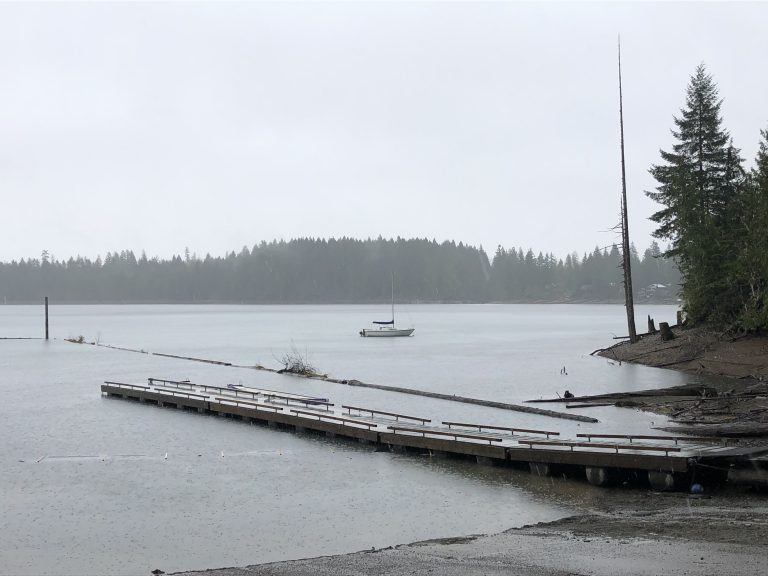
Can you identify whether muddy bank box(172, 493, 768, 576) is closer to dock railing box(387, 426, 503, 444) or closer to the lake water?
the lake water

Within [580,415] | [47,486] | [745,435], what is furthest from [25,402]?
[745,435]

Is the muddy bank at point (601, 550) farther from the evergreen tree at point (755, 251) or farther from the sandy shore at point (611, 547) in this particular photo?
the evergreen tree at point (755, 251)

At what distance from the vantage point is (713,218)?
47281mm

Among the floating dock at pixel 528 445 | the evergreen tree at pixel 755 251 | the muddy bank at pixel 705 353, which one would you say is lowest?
the floating dock at pixel 528 445

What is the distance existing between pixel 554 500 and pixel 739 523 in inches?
175

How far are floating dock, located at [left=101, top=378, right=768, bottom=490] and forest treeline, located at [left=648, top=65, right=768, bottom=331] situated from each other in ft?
75.6

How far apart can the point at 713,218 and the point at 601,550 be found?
38.8 meters

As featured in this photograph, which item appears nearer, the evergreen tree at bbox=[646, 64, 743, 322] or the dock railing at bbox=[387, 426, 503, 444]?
the dock railing at bbox=[387, 426, 503, 444]

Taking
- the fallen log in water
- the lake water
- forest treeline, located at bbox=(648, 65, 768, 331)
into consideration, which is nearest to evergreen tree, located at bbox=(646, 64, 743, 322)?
forest treeline, located at bbox=(648, 65, 768, 331)

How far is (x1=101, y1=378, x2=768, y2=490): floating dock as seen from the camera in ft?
56.7

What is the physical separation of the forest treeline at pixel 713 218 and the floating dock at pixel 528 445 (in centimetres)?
2305

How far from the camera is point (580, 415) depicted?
1112 inches

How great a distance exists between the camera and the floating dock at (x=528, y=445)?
56.7 ft

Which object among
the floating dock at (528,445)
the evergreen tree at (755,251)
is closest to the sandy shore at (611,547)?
the floating dock at (528,445)
